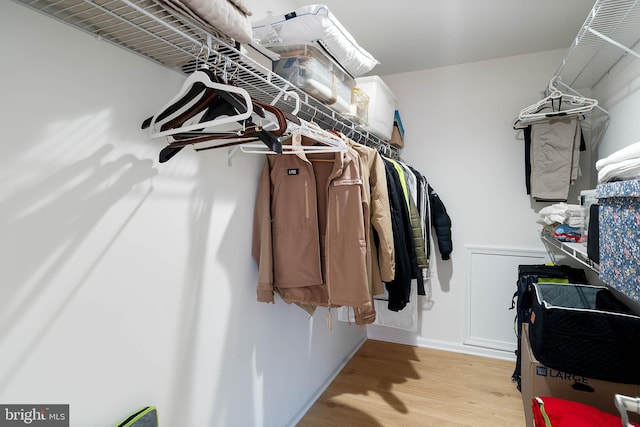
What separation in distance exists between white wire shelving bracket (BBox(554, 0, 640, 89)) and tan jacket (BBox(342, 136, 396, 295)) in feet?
3.71

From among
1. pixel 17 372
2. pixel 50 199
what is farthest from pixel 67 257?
pixel 17 372

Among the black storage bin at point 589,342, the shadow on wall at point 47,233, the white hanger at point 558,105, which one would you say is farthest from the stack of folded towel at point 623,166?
the shadow on wall at point 47,233

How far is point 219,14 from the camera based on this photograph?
33.5 inches

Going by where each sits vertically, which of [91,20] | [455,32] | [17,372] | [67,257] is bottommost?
[17,372]

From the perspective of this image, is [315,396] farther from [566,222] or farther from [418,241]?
[566,222]

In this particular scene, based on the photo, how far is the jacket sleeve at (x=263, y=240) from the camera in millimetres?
1501

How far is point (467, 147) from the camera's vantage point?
2.87 metres

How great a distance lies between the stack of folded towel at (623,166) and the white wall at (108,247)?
140 centimetres

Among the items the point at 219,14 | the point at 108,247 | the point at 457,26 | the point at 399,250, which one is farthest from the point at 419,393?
the point at 457,26

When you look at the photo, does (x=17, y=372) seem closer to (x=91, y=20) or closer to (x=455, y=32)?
(x=91, y=20)

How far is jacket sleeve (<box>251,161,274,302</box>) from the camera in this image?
1.50 metres

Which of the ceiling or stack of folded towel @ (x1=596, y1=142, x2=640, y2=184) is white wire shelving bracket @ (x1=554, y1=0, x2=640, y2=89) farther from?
stack of folded towel @ (x1=596, y1=142, x2=640, y2=184)

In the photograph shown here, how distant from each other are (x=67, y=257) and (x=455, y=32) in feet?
8.55

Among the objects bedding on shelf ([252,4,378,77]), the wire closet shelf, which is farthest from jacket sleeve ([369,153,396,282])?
the wire closet shelf
